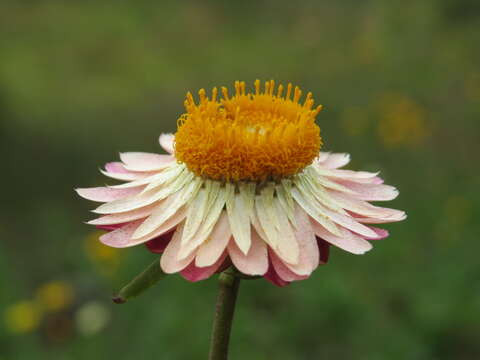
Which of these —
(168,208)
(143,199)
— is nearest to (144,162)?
(143,199)

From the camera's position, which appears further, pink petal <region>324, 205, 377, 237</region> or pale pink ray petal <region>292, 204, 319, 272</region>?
pink petal <region>324, 205, 377, 237</region>

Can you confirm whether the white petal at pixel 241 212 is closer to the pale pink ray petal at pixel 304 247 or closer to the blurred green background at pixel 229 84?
the pale pink ray petal at pixel 304 247

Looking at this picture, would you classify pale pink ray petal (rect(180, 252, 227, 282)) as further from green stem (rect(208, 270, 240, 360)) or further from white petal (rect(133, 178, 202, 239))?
white petal (rect(133, 178, 202, 239))

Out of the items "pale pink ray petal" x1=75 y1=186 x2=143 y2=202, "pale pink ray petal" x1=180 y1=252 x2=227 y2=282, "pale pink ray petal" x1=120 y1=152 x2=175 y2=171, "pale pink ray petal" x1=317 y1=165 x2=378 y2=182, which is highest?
"pale pink ray petal" x1=317 y1=165 x2=378 y2=182

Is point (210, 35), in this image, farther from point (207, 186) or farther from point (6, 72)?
point (207, 186)

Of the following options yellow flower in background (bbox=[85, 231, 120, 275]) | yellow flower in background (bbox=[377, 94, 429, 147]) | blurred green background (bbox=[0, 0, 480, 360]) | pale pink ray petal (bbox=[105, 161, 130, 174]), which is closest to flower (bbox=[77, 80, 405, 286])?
pale pink ray petal (bbox=[105, 161, 130, 174])

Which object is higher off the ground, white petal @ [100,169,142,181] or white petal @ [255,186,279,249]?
white petal @ [100,169,142,181]

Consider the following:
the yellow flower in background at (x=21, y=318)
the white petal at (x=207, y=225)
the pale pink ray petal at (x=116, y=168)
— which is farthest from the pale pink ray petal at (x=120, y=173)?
the yellow flower in background at (x=21, y=318)
